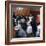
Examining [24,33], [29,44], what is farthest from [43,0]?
[29,44]

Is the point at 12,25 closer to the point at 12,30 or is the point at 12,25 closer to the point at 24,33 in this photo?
the point at 12,30

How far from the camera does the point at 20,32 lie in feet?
5.26

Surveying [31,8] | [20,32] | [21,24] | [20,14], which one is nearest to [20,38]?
[20,32]

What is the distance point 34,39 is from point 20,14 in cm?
39

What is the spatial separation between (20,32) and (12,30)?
0.11 meters

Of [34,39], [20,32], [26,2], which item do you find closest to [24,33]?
[20,32]

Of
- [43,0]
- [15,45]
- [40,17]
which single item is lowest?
[15,45]

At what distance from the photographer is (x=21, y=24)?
1606 mm

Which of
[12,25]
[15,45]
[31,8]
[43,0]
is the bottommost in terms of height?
[15,45]

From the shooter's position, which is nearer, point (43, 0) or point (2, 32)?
point (2, 32)

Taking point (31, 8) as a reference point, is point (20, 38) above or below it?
below

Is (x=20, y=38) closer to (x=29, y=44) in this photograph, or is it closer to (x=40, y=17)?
(x=29, y=44)

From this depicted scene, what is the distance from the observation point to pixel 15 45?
1588 mm

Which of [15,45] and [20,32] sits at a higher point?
[20,32]
